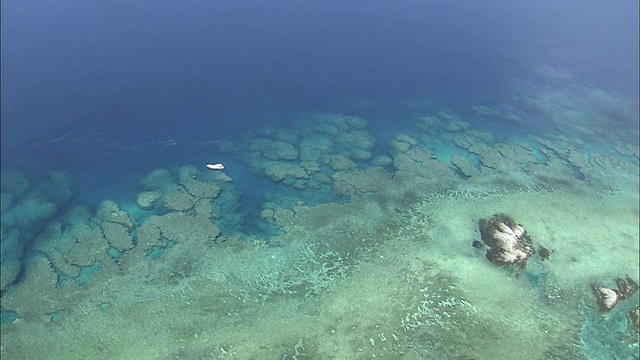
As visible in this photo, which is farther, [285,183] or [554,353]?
[285,183]

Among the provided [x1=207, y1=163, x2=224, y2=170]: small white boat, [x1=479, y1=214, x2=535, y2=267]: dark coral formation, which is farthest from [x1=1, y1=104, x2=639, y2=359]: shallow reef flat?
[x1=207, y1=163, x2=224, y2=170]: small white boat

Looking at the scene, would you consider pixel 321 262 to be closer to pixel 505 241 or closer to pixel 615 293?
pixel 505 241

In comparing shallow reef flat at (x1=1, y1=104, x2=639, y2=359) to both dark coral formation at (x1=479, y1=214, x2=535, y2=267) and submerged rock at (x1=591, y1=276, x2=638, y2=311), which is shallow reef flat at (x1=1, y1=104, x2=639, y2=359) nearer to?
submerged rock at (x1=591, y1=276, x2=638, y2=311)

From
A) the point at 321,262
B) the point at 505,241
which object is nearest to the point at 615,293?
the point at 505,241

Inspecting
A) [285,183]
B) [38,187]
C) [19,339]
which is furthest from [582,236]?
[38,187]

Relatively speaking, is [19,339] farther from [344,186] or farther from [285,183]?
[344,186]

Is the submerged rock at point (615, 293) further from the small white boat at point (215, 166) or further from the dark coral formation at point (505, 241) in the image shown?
the small white boat at point (215, 166)
